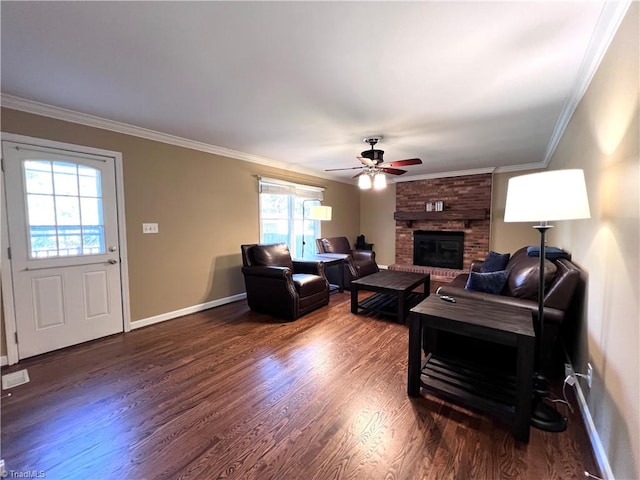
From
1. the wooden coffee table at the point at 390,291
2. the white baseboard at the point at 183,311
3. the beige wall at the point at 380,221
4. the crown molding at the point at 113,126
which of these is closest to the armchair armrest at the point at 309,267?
the wooden coffee table at the point at 390,291

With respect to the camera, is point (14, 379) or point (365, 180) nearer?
point (14, 379)

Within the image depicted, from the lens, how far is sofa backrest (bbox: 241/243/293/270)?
3.83m

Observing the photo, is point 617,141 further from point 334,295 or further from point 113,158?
point 113,158

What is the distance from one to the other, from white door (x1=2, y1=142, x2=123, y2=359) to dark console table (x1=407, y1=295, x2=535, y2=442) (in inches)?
125

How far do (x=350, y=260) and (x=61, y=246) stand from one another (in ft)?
12.5

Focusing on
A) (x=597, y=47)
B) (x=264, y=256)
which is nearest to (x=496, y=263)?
(x=597, y=47)

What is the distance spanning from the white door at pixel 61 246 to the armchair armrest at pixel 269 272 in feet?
4.76

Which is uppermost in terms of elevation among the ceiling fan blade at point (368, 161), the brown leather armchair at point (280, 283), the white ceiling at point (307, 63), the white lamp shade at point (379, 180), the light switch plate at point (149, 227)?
the white ceiling at point (307, 63)

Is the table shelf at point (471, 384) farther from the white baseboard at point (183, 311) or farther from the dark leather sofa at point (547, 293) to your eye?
the white baseboard at point (183, 311)

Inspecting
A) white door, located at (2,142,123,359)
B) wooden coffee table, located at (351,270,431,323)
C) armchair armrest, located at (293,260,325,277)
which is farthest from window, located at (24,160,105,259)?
wooden coffee table, located at (351,270,431,323)

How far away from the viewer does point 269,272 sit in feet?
11.5

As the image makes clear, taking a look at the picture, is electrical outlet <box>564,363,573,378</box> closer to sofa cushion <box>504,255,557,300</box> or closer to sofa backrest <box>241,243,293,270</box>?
sofa cushion <box>504,255,557,300</box>

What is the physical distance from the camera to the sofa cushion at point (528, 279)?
2.21 metres

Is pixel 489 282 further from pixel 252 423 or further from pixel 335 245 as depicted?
pixel 335 245
